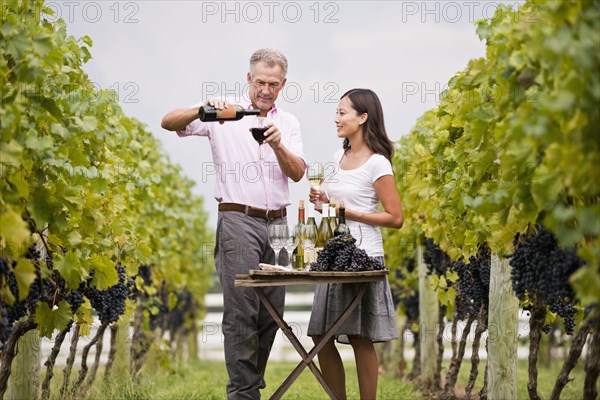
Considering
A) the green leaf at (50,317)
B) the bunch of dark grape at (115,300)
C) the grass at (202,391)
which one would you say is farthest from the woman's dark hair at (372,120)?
the grass at (202,391)

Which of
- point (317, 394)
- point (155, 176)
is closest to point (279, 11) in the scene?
point (155, 176)

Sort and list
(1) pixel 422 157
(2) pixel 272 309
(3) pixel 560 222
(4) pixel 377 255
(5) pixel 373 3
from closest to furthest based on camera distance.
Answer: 1. (3) pixel 560 222
2. (2) pixel 272 309
3. (4) pixel 377 255
4. (5) pixel 373 3
5. (1) pixel 422 157

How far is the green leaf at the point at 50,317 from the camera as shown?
4.34 m

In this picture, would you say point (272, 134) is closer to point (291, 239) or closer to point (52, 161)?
point (291, 239)

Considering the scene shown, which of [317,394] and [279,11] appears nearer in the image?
[279,11]

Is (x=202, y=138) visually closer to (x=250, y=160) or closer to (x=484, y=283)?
(x=250, y=160)

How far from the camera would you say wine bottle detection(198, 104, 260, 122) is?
178 inches

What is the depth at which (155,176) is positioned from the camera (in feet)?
26.8

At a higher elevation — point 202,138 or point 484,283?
point 202,138

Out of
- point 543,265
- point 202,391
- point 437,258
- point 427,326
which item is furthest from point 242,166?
point 427,326

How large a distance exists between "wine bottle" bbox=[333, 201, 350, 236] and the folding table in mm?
282

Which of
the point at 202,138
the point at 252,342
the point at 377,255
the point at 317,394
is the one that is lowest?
the point at 317,394

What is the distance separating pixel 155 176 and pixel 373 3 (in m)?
2.83

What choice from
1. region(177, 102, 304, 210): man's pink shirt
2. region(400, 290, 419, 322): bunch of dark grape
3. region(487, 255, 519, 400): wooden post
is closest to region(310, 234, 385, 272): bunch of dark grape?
region(177, 102, 304, 210): man's pink shirt
